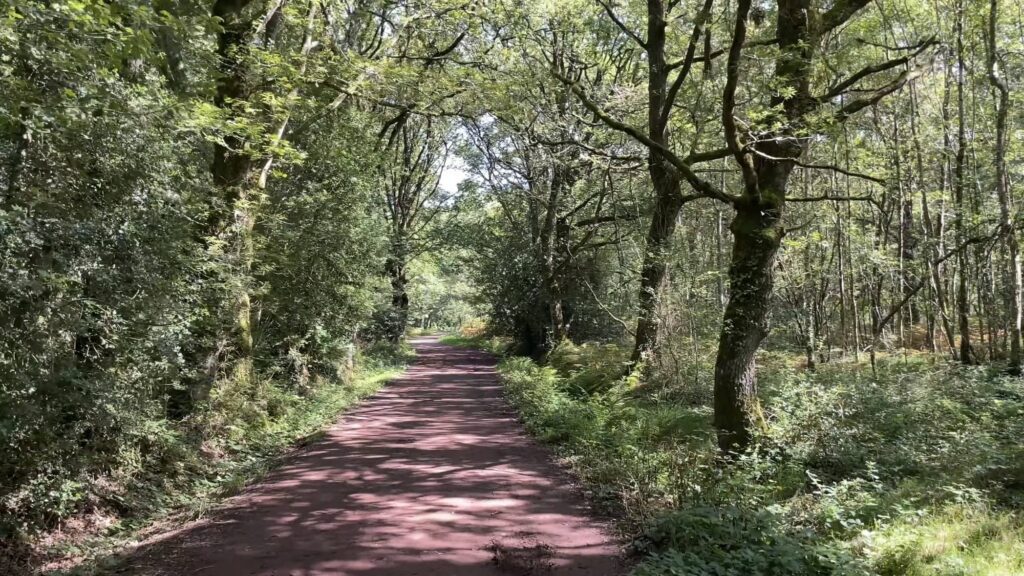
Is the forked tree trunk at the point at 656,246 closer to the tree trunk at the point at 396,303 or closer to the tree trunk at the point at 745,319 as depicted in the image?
the tree trunk at the point at 745,319

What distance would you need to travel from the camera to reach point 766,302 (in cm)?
796

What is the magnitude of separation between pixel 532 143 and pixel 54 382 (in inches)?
422

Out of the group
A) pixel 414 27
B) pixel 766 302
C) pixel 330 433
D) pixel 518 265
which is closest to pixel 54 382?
pixel 330 433

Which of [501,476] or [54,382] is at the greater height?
[54,382]

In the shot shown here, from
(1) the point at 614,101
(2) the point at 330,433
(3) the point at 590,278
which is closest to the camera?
(2) the point at 330,433

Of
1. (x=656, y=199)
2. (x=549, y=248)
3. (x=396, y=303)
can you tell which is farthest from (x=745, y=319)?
(x=396, y=303)

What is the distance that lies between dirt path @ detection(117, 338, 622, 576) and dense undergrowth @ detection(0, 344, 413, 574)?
49cm

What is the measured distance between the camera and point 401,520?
20.3 feet

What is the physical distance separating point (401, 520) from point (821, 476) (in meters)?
4.92

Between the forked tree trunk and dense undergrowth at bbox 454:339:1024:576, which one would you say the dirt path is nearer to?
dense undergrowth at bbox 454:339:1024:576

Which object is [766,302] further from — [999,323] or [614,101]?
[999,323]

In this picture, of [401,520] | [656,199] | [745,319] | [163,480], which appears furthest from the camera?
[656,199]

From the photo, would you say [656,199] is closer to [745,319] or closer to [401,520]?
[745,319]

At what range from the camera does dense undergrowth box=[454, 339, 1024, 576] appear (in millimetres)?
4527
